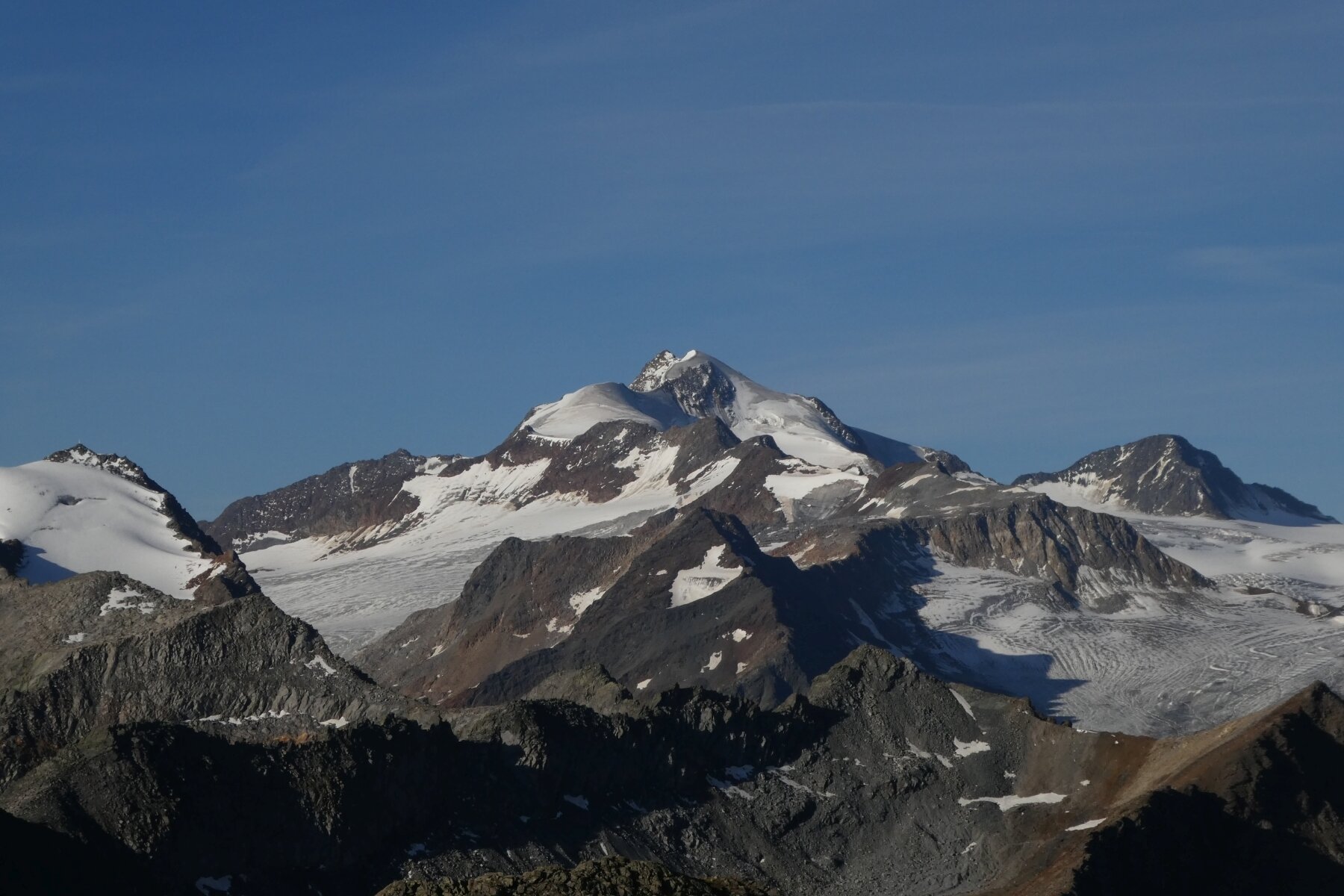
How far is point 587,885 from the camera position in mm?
56031

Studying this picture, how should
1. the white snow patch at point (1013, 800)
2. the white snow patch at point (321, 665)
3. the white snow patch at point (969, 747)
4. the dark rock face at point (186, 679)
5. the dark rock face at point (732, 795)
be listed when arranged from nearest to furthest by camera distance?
the dark rock face at point (732, 795) → the dark rock face at point (186, 679) → the white snow patch at point (321, 665) → the white snow patch at point (1013, 800) → the white snow patch at point (969, 747)

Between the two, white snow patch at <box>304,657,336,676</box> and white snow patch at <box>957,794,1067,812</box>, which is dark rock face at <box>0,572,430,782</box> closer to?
white snow patch at <box>304,657,336,676</box>

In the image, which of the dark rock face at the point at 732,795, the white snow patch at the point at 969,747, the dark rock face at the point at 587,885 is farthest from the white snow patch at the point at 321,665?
the dark rock face at the point at 587,885

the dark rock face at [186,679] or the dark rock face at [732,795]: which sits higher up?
the dark rock face at [186,679]

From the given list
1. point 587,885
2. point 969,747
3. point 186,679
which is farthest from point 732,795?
point 587,885

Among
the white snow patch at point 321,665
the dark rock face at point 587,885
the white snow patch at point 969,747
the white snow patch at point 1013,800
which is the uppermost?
the white snow patch at point 321,665

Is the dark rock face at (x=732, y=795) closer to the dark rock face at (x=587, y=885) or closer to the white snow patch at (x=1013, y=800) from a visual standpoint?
the white snow patch at (x=1013, y=800)

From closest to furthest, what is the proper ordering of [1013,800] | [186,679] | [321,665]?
1. [186,679]
2. [321,665]
3. [1013,800]

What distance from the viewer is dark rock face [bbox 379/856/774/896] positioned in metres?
55.1

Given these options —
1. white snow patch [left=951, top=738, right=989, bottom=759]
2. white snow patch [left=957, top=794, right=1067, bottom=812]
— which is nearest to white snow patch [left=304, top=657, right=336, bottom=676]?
white snow patch [left=957, top=794, right=1067, bottom=812]

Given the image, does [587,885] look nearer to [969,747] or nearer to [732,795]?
[732,795]

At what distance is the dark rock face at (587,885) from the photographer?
55.1 metres

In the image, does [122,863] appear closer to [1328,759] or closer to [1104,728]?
[1328,759]

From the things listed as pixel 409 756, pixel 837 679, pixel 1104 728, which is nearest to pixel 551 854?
pixel 409 756
